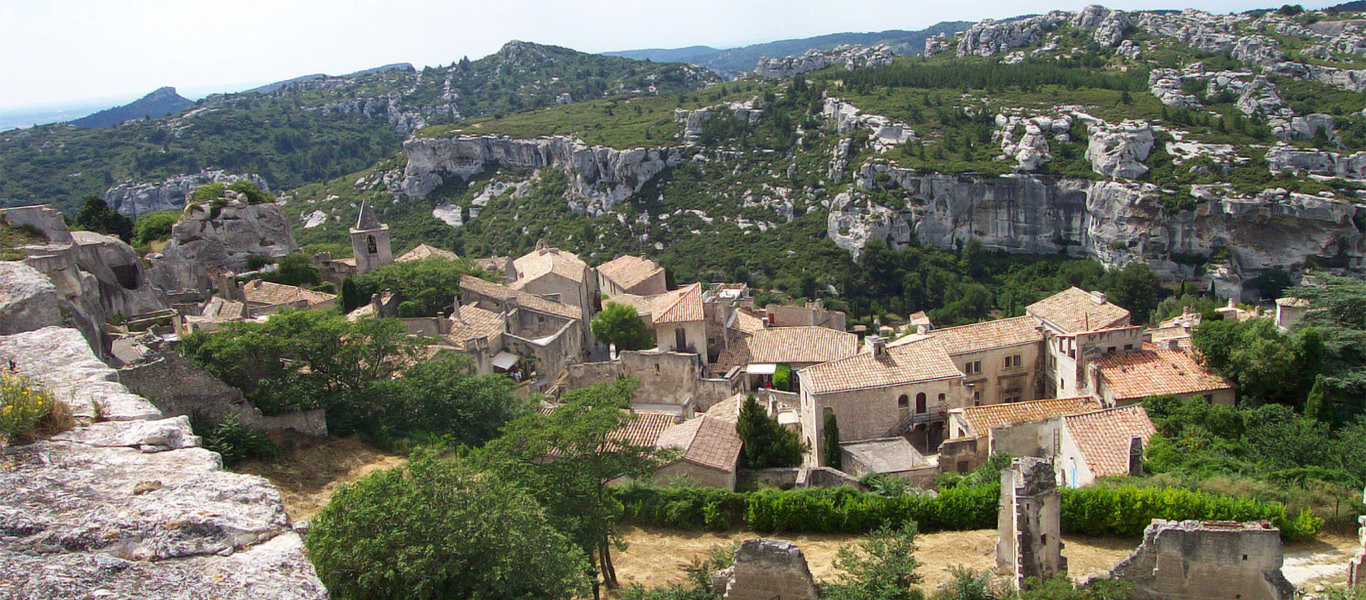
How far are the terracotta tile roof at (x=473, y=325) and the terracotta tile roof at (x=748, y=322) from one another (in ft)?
44.5

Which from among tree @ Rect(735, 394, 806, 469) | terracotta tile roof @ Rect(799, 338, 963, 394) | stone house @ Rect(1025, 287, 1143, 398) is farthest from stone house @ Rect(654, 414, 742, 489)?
stone house @ Rect(1025, 287, 1143, 398)

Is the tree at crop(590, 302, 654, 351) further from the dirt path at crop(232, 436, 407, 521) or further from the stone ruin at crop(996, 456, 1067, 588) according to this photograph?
the stone ruin at crop(996, 456, 1067, 588)

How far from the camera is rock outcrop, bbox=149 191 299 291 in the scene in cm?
4434

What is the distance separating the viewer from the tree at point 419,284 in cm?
3884

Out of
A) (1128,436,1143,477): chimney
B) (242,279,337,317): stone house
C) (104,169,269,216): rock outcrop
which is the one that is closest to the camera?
(1128,436,1143,477): chimney

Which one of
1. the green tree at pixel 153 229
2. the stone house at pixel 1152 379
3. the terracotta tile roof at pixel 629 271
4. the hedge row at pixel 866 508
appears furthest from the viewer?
the terracotta tile roof at pixel 629 271

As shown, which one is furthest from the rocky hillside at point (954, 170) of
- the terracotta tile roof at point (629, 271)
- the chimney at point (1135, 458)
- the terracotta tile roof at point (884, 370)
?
the chimney at point (1135, 458)

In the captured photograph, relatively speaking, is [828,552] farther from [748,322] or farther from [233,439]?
[748,322]

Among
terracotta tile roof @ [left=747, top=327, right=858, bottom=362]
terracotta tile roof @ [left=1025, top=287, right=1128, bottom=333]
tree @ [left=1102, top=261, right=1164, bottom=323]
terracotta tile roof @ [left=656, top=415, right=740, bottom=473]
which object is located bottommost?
tree @ [left=1102, top=261, right=1164, bottom=323]

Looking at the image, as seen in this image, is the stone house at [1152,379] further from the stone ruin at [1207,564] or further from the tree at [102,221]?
the tree at [102,221]

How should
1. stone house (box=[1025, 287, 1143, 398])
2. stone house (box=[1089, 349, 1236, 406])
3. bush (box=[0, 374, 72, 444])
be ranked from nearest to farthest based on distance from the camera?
bush (box=[0, 374, 72, 444]) → stone house (box=[1089, 349, 1236, 406]) → stone house (box=[1025, 287, 1143, 398])

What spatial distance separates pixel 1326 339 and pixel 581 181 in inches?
3532

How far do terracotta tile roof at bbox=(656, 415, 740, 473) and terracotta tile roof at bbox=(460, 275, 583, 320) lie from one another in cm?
1431

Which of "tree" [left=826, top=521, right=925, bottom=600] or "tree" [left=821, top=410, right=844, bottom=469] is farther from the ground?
"tree" [left=826, top=521, right=925, bottom=600]
